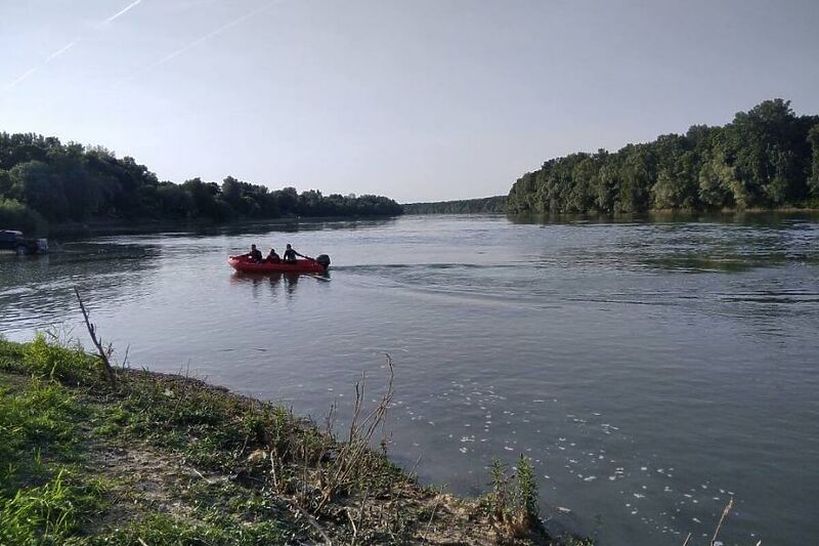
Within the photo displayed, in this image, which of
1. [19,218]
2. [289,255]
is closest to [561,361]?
[289,255]

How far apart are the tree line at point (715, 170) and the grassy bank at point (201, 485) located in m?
101

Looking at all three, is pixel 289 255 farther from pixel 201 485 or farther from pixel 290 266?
pixel 201 485

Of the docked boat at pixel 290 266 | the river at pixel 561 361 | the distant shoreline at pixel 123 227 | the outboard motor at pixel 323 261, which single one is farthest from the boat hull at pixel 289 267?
the distant shoreline at pixel 123 227

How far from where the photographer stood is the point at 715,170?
102250 millimetres

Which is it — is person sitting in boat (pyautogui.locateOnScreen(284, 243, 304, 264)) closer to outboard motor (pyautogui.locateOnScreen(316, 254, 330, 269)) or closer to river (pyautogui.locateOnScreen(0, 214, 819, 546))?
outboard motor (pyautogui.locateOnScreen(316, 254, 330, 269))

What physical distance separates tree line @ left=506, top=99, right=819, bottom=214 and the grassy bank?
101392mm

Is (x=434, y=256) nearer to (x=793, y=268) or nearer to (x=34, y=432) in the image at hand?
(x=793, y=268)

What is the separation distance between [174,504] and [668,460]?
7189 millimetres

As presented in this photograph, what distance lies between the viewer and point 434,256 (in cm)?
4519

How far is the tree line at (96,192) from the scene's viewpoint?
256 ft

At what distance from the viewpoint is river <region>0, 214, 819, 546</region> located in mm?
8445

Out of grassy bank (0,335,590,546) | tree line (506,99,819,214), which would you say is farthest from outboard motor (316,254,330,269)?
tree line (506,99,819,214)

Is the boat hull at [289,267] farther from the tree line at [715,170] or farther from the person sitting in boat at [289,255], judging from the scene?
the tree line at [715,170]

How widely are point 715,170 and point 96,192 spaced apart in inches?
4003
